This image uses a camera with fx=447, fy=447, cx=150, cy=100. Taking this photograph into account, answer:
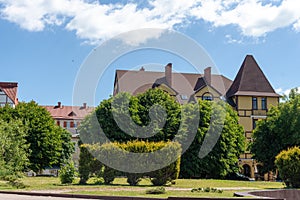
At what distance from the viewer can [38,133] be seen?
46281 millimetres

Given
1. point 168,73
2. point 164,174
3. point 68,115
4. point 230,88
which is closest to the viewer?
point 164,174

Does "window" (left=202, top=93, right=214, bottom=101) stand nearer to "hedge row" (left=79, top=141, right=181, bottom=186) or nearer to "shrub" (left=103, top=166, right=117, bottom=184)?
"hedge row" (left=79, top=141, right=181, bottom=186)

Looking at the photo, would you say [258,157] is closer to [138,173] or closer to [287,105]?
[287,105]

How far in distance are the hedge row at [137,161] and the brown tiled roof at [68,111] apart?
2189 inches

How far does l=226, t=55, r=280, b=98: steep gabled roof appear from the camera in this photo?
55.4 metres

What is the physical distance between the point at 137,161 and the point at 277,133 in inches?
826

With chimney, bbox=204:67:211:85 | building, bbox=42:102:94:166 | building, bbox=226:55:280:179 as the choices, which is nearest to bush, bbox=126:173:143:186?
building, bbox=226:55:280:179

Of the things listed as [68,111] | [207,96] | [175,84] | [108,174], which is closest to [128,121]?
[108,174]

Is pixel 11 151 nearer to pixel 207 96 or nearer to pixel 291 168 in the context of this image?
pixel 291 168

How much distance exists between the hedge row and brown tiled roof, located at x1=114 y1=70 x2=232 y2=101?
2944cm

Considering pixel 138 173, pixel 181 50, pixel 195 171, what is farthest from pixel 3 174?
pixel 195 171

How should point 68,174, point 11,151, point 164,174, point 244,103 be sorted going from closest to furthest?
point 68,174 → point 164,174 → point 11,151 → point 244,103

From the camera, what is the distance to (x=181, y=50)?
102 feet

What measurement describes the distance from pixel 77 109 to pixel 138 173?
60224 mm
